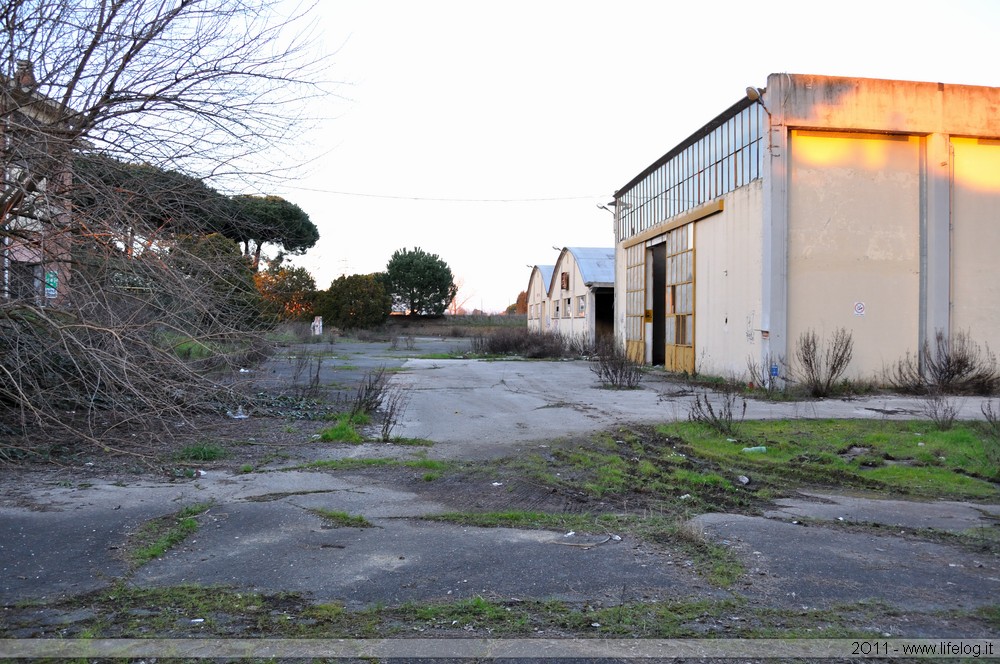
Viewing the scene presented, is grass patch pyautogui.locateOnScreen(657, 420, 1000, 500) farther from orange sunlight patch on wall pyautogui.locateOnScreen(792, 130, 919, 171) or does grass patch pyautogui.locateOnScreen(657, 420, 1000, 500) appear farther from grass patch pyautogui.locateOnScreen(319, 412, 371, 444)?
orange sunlight patch on wall pyautogui.locateOnScreen(792, 130, 919, 171)

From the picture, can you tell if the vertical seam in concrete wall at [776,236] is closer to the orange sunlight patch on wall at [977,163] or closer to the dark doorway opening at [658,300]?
the orange sunlight patch on wall at [977,163]

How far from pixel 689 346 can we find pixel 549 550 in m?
19.1

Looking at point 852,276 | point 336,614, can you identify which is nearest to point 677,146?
point 852,276

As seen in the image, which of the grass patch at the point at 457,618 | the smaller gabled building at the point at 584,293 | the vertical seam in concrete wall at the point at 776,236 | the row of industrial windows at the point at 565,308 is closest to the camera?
the grass patch at the point at 457,618

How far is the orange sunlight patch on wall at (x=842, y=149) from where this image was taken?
59.3ft

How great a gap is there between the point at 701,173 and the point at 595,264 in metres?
16.7

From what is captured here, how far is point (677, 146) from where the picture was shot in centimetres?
2439

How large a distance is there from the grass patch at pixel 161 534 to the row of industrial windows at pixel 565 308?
33.5 meters

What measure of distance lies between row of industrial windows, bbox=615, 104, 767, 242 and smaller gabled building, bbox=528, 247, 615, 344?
6831 millimetres

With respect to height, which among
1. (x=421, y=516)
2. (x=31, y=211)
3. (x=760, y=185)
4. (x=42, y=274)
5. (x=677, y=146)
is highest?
(x=677, y=146)

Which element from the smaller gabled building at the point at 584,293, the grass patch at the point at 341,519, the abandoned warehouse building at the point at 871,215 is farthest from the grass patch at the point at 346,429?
the smaller gabled building at the point at 584,293

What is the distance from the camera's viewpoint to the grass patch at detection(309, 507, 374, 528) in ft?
20.1

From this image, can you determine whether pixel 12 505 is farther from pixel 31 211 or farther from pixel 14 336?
pixel 31 211

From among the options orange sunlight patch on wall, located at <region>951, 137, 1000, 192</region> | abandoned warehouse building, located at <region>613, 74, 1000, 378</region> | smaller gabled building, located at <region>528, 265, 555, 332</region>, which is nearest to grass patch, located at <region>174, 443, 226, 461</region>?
abandoned warehouse building, located at <region>613, 74, 1000, 378</region>
